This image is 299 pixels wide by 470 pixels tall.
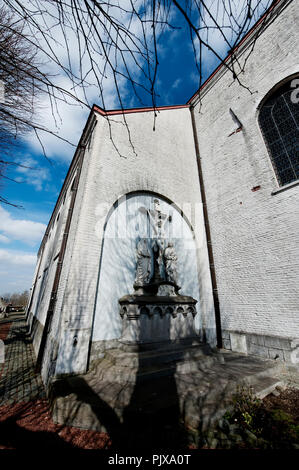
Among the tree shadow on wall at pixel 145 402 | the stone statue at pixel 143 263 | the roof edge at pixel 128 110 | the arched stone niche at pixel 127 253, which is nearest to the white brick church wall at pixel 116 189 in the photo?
the roof edge at pixel 128 110

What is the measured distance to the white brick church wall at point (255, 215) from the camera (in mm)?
5320

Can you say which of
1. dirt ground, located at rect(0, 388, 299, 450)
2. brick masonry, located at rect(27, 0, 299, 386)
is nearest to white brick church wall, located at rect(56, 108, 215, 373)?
brick masonry, located at rect(27, 0, 299, 386)

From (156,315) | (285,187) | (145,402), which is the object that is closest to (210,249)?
(285,187)

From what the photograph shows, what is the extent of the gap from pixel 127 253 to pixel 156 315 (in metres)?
1.93

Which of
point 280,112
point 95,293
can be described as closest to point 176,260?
point 95,293

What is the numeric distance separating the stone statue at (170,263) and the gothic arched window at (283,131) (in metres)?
Result: 4.02

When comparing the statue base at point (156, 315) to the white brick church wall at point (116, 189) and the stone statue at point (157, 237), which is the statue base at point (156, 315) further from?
the white brick church wall at point (116, 189)

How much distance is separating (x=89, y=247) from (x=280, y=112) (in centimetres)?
Result: 746

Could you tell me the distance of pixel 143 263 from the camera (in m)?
5.76

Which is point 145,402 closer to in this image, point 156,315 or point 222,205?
point 156,315

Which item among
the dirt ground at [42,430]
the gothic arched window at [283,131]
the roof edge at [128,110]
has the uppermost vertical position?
the roof edge at [128,110]

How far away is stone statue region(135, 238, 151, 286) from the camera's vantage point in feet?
18.2

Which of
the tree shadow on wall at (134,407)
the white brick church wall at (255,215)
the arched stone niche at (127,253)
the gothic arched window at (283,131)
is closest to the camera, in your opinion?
the tree shadow on wall at (134,407)

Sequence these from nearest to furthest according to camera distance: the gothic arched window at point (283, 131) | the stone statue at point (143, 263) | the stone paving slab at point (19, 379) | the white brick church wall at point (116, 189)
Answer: the stone paving slab at point (19, 379) < the white brick church wall at point (116, 189) < the stone statue at point (143, 263) < the gothic arched window at point (283, 131)
